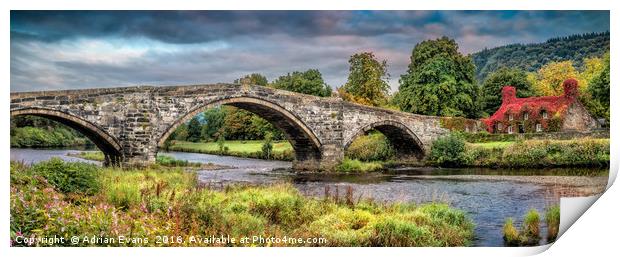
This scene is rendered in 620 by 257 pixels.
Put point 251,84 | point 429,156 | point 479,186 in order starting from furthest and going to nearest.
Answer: point 429,156, point 251,84, point 479,186

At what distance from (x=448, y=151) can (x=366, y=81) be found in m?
7.42

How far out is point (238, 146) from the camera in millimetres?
22906

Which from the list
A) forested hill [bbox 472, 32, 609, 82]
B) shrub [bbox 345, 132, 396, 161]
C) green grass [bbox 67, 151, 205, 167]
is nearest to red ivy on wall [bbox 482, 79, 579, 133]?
forested hill [bbox 472, 32, 609, 82]

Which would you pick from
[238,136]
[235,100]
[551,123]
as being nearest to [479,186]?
[551,123]

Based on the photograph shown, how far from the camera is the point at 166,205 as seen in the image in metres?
9.92

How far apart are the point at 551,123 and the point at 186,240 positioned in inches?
464

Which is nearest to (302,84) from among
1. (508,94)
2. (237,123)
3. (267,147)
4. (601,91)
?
(237,123)

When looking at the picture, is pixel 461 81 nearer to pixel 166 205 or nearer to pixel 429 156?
pixel 429 156

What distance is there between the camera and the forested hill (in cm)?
1104

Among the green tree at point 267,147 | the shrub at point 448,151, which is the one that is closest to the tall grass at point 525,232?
the shrub at point 448,151

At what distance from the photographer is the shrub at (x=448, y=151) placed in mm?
24109

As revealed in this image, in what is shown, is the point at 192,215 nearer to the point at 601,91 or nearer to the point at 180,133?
the point at 601,91

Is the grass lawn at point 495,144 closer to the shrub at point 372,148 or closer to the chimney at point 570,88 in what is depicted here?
the chimney at point 570,88

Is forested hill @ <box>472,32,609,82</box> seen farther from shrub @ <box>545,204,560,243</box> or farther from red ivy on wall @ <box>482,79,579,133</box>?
shrub @ <box>545,204,560,243</box>
